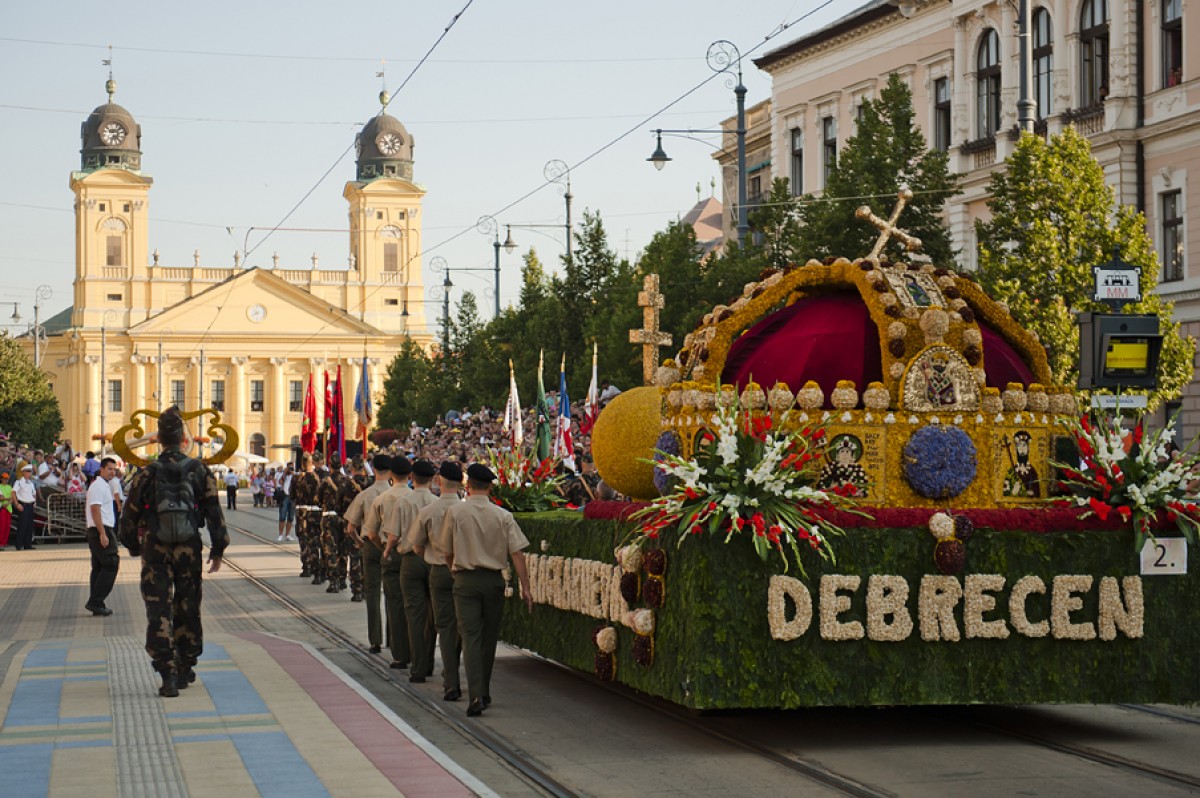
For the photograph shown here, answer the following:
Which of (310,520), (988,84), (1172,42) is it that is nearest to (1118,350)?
(310,520)

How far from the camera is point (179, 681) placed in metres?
12.6

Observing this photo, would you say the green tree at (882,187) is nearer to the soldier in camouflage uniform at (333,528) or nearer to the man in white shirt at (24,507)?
the soldier in camouflage uniform at (333,528)

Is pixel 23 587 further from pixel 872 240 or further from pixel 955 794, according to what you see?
pixel 955 794

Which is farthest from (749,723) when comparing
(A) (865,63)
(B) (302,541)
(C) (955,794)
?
(A) (865,63)

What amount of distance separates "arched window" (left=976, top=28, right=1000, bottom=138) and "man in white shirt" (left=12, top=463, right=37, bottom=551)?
869 inches

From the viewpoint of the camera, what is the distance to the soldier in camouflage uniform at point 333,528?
2272 centimetres

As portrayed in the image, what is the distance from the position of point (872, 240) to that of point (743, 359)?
18946mm

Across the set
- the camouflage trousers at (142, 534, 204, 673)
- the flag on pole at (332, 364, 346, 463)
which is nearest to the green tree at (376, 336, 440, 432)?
the flag on pole at (332, 364, 346, 463)

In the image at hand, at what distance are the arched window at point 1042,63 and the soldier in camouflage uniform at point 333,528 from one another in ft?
68.4

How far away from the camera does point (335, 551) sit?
2319 cm

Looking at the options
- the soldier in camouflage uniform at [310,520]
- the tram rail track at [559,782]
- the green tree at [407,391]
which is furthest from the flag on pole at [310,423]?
the green tree at [407,391]

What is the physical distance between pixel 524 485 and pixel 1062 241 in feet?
46.3

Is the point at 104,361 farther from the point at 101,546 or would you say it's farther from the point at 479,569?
the point at 479,569

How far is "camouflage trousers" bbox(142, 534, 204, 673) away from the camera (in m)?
12.6
